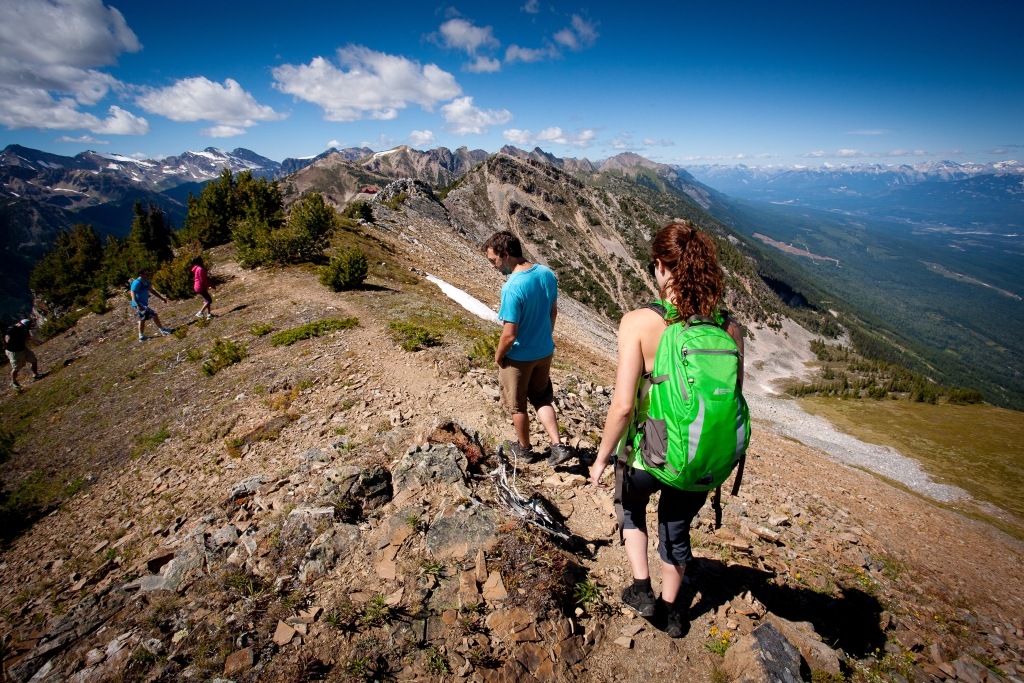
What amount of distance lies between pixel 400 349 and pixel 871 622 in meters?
9.28

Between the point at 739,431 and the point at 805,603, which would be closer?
the point at 739,431

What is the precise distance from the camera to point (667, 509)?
10.5 feet

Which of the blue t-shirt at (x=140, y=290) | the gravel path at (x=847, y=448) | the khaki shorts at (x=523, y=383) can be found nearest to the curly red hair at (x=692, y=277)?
the khaki shorts at (x=523, y=383)

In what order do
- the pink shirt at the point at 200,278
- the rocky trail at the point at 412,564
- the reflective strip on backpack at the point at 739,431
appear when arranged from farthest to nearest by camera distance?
the pink shirt at the point at 200,278, the rocky trail at the point at 412,564, the reflective strip on backpack at the point at 739,431

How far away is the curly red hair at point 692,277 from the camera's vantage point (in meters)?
2.83

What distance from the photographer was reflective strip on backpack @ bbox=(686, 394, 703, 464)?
266 centimetres

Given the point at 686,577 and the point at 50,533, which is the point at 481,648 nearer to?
the point at 686,577

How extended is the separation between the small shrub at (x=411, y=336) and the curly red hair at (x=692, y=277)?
776cm

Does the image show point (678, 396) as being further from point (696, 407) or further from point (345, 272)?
point (345, 272)

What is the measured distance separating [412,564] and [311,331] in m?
9.20

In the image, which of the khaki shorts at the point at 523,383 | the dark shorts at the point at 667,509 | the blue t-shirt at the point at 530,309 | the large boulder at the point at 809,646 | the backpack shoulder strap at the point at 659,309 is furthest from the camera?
the khaki shorts at the point at 523,383

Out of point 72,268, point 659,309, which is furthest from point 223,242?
point 72,268

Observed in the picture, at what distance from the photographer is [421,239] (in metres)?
32.0

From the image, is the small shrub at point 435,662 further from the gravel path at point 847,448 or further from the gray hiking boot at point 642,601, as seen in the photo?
the gravel path at point 847,448
